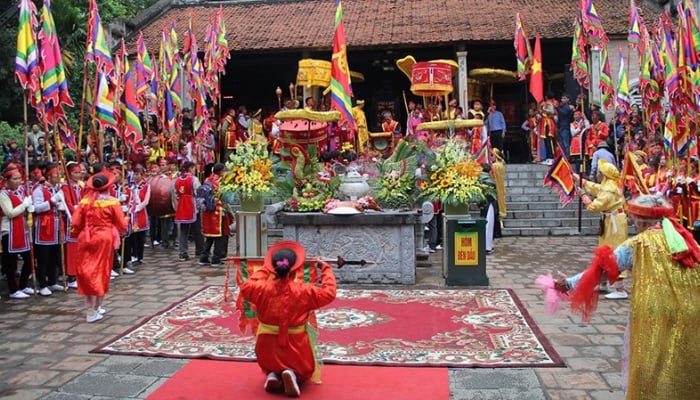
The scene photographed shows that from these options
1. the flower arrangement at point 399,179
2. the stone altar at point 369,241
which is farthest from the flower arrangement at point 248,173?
the flower arrangement at point 399,179

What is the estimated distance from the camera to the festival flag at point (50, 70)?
8070 millimetres

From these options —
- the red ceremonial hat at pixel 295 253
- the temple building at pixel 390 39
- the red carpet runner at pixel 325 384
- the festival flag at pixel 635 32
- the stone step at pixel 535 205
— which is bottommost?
the red carpet runner at pixel 325 384

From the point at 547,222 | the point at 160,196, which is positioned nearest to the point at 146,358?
the point at 160,196

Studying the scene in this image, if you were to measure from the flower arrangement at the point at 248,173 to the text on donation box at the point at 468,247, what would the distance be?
9.65 feet

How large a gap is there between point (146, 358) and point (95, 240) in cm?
183

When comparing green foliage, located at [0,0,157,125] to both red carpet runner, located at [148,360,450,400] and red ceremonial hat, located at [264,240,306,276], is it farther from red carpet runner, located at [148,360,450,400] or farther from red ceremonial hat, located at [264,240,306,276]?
red ceremonial hat, located at [264,240,306,276]

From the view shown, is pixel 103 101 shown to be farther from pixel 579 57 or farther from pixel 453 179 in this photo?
pixel 579 57

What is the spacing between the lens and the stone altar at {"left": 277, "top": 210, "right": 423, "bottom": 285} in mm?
8227

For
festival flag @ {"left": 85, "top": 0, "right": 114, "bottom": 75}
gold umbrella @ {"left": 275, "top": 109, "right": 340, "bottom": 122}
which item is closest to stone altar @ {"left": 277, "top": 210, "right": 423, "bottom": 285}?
gold umbrella @ {"left": 275, "top": 109, "right": 340, "bottom": 122}

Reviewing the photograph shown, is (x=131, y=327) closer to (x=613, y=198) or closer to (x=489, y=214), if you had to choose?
(x=613, y=198)

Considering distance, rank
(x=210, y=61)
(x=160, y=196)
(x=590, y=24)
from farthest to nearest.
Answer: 1. (x=210, y=61)
2. (x=590, y=24)
3. (x=160, y=196)

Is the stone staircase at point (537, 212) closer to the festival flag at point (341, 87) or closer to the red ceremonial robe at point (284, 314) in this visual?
the festival flag at point (341, 87)

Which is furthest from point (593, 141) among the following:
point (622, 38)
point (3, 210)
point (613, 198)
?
point (3, 210)

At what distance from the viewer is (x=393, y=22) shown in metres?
20.2
